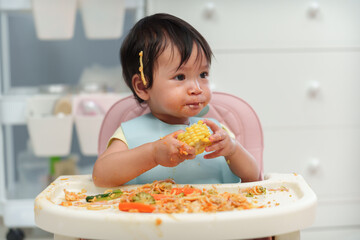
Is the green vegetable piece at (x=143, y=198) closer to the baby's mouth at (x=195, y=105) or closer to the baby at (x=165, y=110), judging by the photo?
the baby at (x=165, y=110)

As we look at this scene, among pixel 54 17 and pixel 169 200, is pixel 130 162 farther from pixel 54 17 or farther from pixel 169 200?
pixel 54 17

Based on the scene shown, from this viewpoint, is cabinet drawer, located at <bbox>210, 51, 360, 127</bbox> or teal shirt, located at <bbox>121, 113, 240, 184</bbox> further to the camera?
cabinet drawer, located at <bbox>210, 51, 360, 127</bbox>

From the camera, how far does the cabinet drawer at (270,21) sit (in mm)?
1543

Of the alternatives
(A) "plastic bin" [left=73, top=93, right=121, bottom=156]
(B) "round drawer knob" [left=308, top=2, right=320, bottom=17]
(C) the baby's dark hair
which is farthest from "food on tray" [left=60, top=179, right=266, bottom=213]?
(B) "round drawer knob" [left=308, top=2, right=320, bottom=17]

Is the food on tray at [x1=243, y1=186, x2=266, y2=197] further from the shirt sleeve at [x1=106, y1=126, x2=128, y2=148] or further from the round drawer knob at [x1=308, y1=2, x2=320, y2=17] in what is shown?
the round drawer knob at [x1=308, y1=2, x2=320, y2=17]

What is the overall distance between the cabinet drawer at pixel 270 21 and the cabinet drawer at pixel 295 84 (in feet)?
0.14

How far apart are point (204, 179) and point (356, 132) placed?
0.93m

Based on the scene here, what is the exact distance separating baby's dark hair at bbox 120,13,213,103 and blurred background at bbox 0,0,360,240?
2.05 ft

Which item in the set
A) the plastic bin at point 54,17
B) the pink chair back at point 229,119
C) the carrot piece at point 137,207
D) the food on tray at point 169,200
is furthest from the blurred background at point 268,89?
the carrot piece at point 137,207

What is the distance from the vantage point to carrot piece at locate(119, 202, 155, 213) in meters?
0.63

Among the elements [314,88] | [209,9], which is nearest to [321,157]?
[314,88]

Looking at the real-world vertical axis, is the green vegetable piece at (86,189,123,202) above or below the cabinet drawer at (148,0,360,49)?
below

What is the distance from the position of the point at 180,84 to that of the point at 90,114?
725mm

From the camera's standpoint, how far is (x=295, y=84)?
1.60 metres
